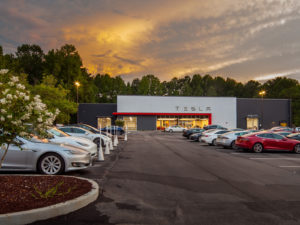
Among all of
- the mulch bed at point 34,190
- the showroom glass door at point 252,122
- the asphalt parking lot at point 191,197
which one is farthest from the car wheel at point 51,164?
the showroom glass door at point 252,122

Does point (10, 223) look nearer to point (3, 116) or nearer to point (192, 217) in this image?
point (3, 116)

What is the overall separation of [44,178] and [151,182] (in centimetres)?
289

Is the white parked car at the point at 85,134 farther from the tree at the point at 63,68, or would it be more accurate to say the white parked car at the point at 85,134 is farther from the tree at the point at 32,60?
the tree at the point at 32,60

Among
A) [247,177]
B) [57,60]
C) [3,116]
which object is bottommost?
[247,177]

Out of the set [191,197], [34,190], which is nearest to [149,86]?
[191,197]

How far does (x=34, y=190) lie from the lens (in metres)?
5.99

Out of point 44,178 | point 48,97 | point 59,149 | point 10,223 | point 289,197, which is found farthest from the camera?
point 48,97

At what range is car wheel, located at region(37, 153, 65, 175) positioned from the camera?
8.45 metres

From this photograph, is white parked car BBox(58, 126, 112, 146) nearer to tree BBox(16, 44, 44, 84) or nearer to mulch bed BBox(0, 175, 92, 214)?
mulch bed BBox(0, 175, 92, 214)

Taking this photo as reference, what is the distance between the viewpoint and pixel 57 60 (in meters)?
67.8

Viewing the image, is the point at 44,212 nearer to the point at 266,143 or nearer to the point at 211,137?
the point at 266,143

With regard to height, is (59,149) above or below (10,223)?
above

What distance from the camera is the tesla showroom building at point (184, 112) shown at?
5816 centimetres

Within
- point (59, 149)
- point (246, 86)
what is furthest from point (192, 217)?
point (246, 86)
